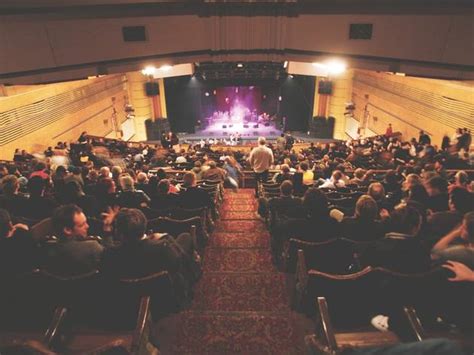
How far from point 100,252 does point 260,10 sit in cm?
364

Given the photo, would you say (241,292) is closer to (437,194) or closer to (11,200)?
(437,194)

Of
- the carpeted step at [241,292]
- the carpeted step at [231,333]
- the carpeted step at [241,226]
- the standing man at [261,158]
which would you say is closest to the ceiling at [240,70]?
the standing man at [261,158]

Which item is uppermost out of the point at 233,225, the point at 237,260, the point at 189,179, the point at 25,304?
the point at 25,304

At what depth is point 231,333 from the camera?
2.71m

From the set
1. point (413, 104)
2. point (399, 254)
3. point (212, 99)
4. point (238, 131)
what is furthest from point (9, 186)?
point (212, 99)

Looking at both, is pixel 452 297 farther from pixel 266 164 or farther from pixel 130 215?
pixel 266 164

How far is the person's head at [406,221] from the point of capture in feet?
8.74

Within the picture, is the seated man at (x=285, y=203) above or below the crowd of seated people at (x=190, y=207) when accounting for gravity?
below

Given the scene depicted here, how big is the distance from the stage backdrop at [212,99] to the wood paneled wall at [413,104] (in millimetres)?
4856

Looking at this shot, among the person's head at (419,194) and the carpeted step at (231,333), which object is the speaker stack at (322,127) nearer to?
the person's head at (419,194)

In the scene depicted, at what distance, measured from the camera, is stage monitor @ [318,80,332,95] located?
64.8ft

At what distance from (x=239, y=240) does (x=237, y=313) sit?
1753 millimetres

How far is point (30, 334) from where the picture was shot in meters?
2.35

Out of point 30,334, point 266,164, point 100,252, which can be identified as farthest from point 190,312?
point 266,164
